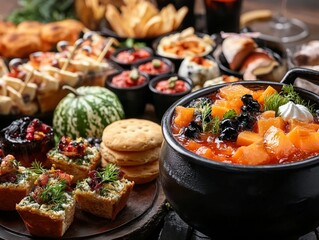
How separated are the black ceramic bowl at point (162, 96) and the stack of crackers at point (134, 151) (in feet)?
1.19

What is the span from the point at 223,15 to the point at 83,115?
48.4 inches

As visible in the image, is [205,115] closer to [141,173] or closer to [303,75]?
[303,75]

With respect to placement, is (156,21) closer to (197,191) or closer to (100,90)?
(100,90)

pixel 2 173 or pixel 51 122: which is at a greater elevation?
pixel 2 173

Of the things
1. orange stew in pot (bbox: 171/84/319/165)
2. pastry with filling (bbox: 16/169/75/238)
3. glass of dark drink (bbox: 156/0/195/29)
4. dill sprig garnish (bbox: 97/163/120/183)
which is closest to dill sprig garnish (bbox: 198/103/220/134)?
orange stew in pot (bbox: 171/84/319/165)

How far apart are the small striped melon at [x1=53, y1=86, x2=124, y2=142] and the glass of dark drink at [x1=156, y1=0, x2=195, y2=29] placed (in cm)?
120

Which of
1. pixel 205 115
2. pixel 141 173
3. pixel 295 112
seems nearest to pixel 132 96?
pixel 141 173

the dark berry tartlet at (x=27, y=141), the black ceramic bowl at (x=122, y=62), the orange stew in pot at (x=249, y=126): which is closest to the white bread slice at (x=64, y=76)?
the black ceramic bowl at (x=122, y=62)

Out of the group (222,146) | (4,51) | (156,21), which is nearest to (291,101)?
(222,146)

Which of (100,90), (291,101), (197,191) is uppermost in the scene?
(291,101)

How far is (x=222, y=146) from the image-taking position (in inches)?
60.6

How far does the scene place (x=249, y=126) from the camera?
160cm

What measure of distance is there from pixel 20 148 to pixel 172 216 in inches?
24.7

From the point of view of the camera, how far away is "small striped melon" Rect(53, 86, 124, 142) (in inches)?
92.6
